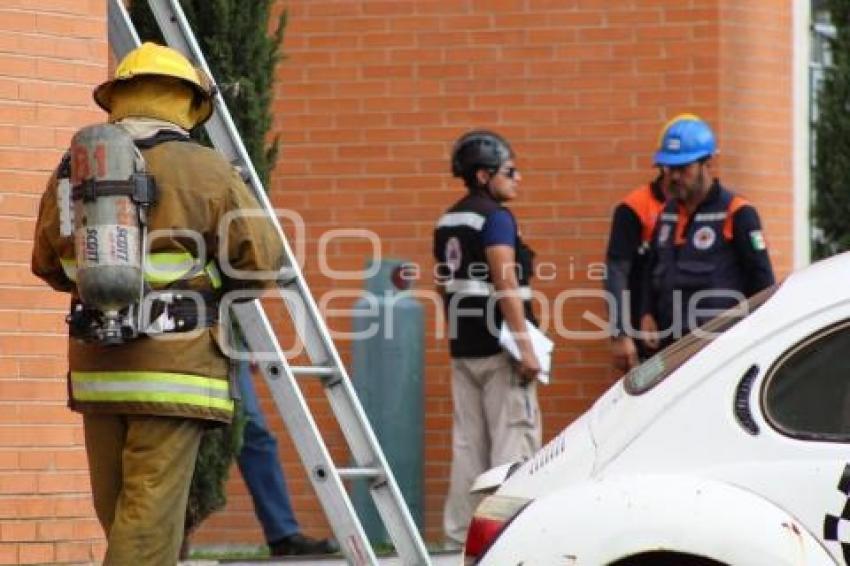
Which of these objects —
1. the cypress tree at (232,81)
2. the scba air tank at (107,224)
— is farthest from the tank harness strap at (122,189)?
the cypress tree at (232,81)

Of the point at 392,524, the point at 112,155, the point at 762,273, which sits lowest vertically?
the point at 392,524

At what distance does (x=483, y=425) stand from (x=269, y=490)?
1.11 m

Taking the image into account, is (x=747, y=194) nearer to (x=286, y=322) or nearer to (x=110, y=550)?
(x=286, y=322)

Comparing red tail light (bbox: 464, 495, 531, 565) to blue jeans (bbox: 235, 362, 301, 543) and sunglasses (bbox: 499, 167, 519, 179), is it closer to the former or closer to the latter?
→ blue jeans (bbox: 235, 362, 301, 543)

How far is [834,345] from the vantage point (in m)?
6.25

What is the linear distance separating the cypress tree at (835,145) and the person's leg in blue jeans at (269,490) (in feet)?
10.8

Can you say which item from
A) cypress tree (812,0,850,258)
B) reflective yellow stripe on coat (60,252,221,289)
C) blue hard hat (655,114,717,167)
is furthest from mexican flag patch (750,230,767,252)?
reflective yellow stripe on coat (60,252,221,289)

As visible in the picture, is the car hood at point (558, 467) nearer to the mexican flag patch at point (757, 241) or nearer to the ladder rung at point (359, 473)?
the ladder rung at point (359, 473)

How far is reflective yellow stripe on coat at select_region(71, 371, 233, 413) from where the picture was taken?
707 centimetres

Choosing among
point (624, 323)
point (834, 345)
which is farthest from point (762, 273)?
point (834, 345)

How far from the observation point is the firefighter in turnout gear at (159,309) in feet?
23.2

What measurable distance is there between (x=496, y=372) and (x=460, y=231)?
70 cm

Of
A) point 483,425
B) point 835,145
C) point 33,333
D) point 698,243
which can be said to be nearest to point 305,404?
point 33,333

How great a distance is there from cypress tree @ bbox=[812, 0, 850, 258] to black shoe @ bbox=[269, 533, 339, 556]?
10.8ft
